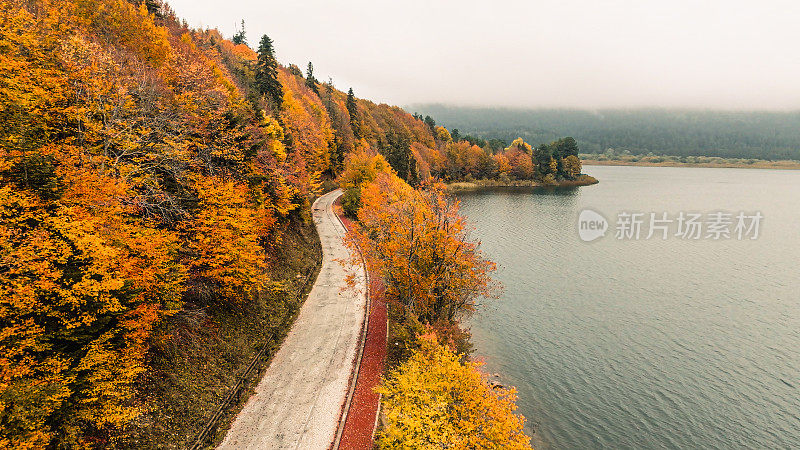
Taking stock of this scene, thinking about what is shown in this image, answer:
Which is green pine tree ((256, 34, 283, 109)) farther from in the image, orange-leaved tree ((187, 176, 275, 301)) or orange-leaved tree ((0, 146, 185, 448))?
orange-leaved tree ((0, 146, 185, 448))

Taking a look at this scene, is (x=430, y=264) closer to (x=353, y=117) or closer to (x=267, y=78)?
(x=267, y=78)

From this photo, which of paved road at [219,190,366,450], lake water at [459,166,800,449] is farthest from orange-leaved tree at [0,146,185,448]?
lake water at [459,166,800,449]

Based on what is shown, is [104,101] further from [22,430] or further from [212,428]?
[212,428]

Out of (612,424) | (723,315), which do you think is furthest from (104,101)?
(723,315)

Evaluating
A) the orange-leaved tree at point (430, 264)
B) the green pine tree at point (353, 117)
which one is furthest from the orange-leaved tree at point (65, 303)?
the green pine tree at point (353, 117)

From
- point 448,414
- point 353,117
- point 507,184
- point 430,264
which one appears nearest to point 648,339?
point 430,264

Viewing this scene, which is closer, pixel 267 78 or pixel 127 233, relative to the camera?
pixel 127 233
